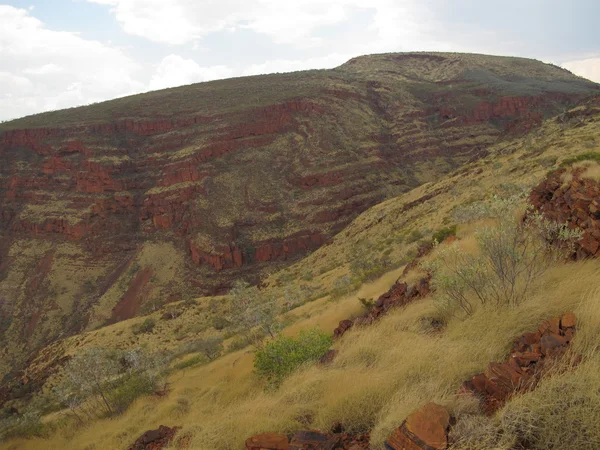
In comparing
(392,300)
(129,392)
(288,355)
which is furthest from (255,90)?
(288,355)

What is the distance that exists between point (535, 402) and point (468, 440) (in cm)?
68

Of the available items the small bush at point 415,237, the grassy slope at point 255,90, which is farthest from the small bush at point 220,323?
the grassy slope at point 255,90

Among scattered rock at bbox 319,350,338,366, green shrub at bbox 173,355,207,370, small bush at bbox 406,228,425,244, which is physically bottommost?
green shrub at bbox 173,355,207,370

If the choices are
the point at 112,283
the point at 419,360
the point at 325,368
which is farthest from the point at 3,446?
the point at 112,283

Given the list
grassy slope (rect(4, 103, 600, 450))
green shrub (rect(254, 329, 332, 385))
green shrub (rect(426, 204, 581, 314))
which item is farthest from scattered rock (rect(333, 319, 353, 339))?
green shrub (rect(426, 204, 581, 314))

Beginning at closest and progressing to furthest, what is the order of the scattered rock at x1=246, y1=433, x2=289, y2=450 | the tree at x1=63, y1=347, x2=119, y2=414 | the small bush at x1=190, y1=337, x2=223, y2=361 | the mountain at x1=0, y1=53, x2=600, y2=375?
the scattered rock at x1=246, y1=433, x2=289, y2=450, the tree at x1=63, y1=347, x2=119, y2=414, the small bush at x1=190, y1=337, x2=223, y2=361, the mountain at x1=0, y1=53, x2=600, y2=375

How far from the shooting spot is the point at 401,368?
5.03 m

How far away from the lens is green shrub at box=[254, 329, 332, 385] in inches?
295

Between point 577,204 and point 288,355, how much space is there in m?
6.06

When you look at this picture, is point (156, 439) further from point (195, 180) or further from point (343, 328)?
point (195, 180)

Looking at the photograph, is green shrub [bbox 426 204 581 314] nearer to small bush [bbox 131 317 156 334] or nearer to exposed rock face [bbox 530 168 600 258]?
exposed rock face [bbox 530 168 600 258]

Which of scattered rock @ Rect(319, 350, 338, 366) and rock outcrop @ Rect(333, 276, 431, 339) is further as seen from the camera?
rock outcrop @ Rect(333, 276, 431, 339)

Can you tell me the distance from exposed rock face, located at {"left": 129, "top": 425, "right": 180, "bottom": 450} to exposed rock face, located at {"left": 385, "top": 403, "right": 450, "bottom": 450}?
A: 13.6ft

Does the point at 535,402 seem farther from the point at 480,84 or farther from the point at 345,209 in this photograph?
the point at 480,84
